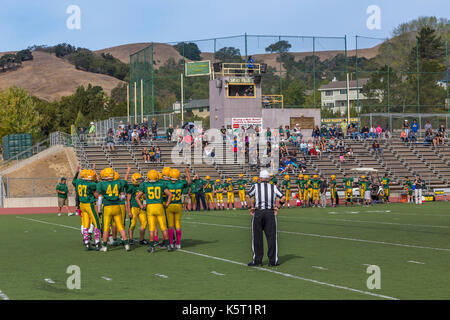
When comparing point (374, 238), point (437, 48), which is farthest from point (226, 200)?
point (437, 48)

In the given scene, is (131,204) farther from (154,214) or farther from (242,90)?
(242,90)

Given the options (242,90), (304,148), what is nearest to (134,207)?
(304,148)

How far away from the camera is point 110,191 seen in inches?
559

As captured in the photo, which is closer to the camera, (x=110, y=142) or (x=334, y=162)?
(x=110, y=142)

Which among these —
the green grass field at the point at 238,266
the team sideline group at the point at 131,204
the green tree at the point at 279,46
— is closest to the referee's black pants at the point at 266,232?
the green grass field at the point at 238,266

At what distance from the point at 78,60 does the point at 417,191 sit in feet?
531

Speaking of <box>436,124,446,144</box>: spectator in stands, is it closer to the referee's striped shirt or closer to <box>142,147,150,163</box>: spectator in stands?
<box>142,147,150,163</box>: spectator in stands

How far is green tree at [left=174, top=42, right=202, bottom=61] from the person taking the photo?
159 ft

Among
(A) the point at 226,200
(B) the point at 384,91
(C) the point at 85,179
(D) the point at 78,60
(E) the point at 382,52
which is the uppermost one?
(D) the point at 78,60

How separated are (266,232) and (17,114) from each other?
67.2 m

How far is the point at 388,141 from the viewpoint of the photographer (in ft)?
146

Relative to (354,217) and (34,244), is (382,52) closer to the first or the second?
(354,217)
